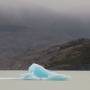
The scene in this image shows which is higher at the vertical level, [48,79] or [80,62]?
[80,62]

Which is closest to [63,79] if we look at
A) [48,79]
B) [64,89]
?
[48,79]

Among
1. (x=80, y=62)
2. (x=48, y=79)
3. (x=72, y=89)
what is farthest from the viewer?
(x=80, y=62)

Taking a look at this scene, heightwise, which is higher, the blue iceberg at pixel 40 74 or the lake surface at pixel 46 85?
the blue iceberg at pixel 40 74

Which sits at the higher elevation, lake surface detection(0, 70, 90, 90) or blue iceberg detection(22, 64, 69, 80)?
blue iceberg detection(22, 64, 69, 80)

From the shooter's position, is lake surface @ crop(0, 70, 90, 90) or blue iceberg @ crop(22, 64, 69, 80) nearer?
lake surface @ crop(0, 70, 90, 90)

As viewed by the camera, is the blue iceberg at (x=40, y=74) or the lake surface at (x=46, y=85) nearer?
the lake surface at (x=46, y=85)

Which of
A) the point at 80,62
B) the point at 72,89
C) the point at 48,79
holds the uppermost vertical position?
the point at 80,62

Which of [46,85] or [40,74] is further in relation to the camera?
[40,74]

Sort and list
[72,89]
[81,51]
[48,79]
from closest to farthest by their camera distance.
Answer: [72,89], [48,79], [81,51]

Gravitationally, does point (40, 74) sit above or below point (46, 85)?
above

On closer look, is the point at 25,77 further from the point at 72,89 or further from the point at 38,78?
the point at 72,89

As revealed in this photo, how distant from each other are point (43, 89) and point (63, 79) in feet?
28.4

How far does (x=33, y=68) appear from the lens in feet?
89.9

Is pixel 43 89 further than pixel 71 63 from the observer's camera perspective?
No
